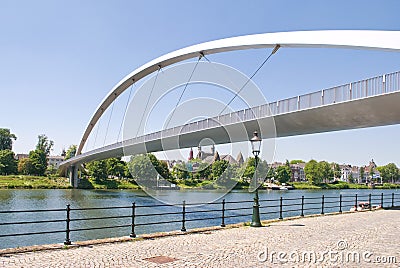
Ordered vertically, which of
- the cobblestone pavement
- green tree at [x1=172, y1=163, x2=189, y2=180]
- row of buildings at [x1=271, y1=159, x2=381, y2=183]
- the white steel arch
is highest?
the white steel arch

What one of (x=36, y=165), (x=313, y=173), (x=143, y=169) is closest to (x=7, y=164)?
(x=36, y=165)

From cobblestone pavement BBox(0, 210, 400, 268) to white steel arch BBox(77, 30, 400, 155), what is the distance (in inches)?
211

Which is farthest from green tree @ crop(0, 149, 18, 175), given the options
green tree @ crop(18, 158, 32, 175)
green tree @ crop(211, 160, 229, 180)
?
green tree @ crop(211, 160, 229, 180)

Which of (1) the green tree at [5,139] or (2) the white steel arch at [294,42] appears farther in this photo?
(1) the green tree at [5,139]

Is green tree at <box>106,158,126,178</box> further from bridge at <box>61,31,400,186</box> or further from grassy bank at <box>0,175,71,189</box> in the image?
bridge at <box>61,31,400,186</box>

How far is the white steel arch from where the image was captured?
1141cm

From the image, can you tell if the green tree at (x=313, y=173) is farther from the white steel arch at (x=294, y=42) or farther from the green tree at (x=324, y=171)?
the white steel arch at (x=294, y=42)

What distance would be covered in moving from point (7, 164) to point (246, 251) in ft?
262

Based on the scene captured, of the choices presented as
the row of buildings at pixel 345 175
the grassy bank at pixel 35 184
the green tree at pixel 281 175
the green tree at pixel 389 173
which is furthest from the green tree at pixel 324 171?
the grassy bank at pixel 35 184

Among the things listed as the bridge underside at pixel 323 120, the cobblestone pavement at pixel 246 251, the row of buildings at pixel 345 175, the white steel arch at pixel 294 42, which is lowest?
the row of buildings at pixel 345 175

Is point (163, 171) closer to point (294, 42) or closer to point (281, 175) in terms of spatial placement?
point (281, 175)

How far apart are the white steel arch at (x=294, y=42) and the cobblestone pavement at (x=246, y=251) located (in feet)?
17.6

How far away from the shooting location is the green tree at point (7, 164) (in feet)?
252

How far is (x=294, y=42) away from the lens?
14883 millimetres
